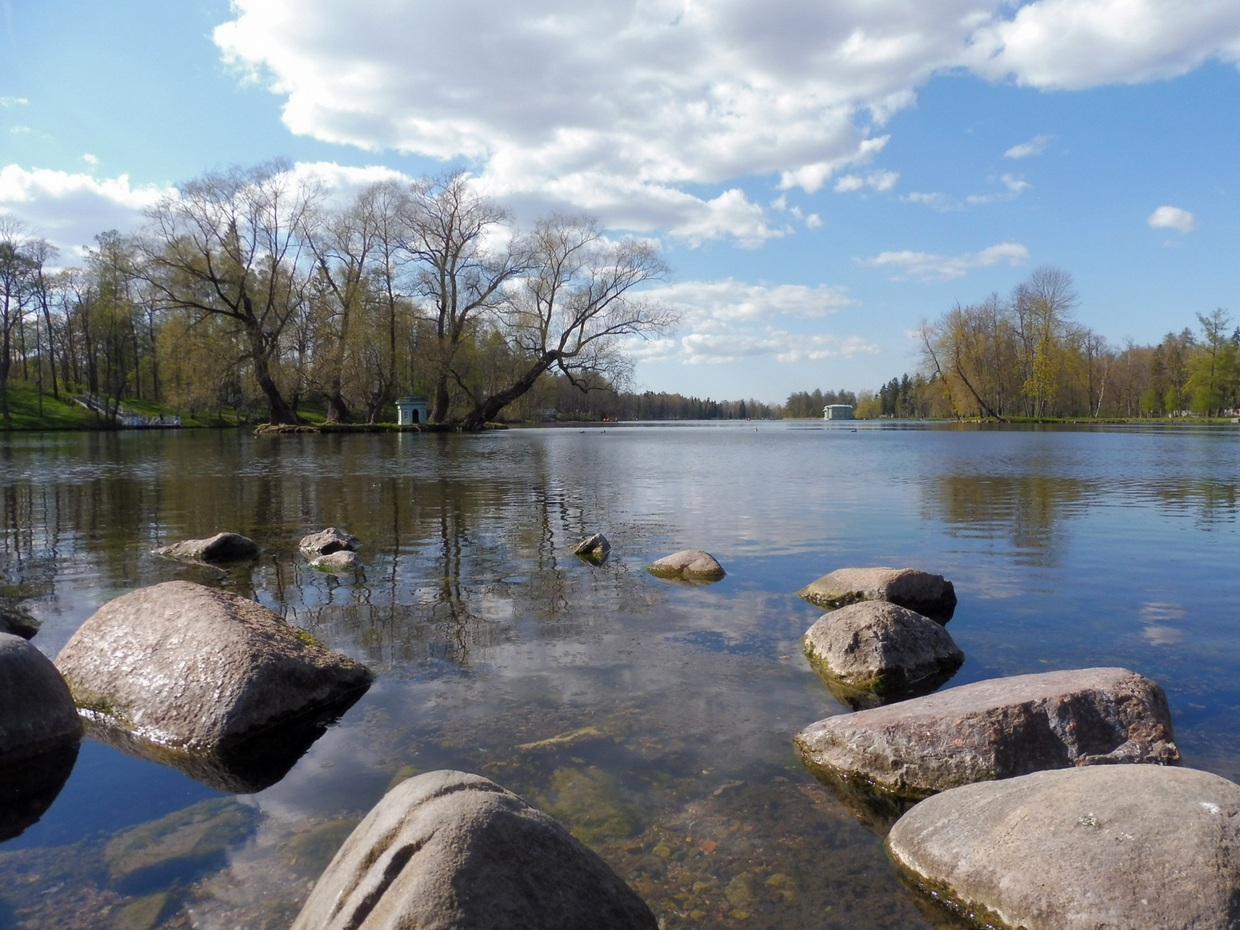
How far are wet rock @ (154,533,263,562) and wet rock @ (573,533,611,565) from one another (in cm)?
537

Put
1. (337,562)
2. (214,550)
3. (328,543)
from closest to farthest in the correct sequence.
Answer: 1. (337,562)
2. (214,550)
3. (328,543)

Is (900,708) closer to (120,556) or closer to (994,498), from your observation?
(120,556)

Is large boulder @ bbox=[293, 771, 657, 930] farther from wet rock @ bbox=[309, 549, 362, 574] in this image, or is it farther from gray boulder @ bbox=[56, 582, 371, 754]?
wet rock @ bbox=[309, 549, 362, 574]

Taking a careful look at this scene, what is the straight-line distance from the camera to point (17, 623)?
28.2ft

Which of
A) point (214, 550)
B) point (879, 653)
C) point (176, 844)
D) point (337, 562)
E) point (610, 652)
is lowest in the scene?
point (176, 844)

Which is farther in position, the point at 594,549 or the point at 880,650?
the point at 594,549

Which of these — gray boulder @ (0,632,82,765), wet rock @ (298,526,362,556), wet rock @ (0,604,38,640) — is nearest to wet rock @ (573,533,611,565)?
wet rock @ (298,526,362,556)

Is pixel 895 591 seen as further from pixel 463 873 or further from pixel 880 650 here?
pixel 463 873

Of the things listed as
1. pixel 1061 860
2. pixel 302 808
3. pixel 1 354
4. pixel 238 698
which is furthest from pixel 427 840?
pixel 1 354

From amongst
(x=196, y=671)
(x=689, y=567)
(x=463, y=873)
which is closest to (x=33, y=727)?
(x=196, y=671)

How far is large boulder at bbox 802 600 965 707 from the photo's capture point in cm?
721

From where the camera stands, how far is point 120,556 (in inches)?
515

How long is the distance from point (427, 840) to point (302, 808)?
2242 mm

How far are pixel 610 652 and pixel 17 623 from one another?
6.41 meters
